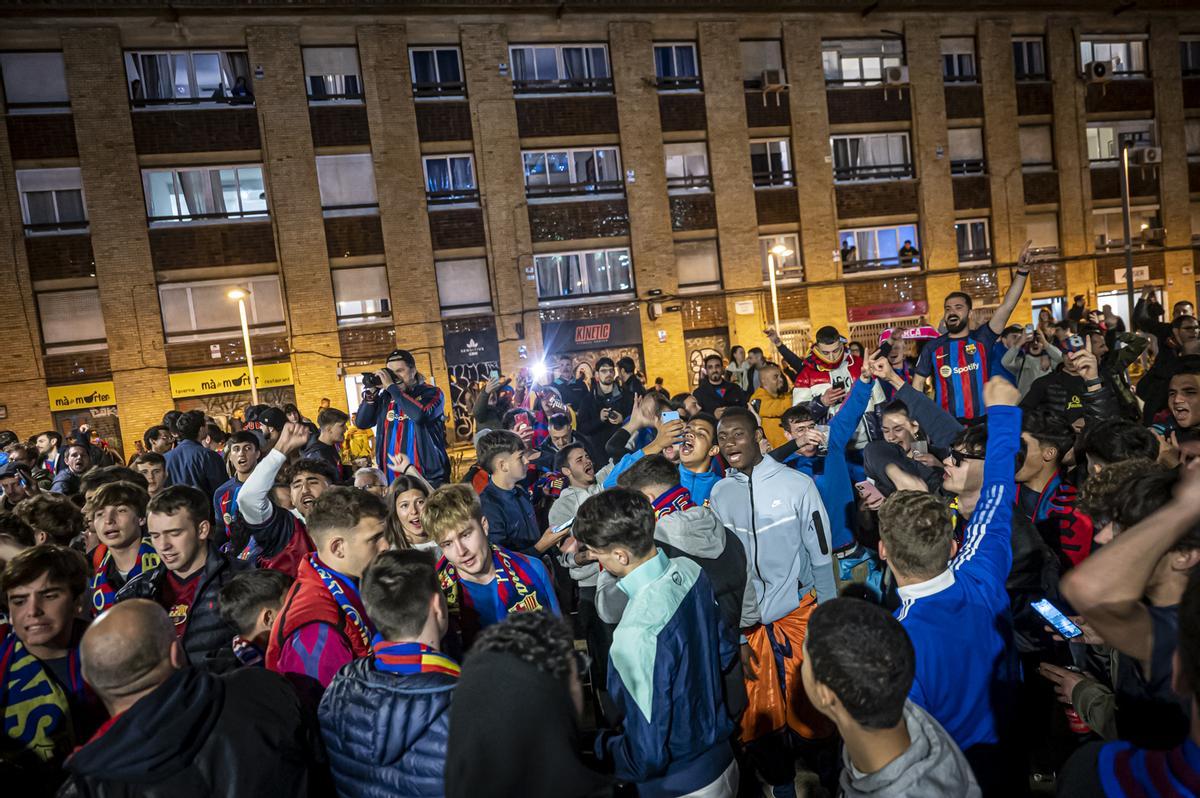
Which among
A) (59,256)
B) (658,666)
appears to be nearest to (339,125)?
(59,256)

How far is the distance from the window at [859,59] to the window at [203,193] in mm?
18812

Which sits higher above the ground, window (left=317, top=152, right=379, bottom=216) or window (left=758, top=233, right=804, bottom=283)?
window (left=317, top=152, right=379, bottom=216)

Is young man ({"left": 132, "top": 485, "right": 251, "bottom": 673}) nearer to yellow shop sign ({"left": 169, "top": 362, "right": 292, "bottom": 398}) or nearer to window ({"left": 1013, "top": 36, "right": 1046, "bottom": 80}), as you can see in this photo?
yellow shop sign ({"left": 169, "top": 362, "right": 292, "bottom": 398})

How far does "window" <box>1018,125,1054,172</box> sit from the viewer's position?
26375 mm

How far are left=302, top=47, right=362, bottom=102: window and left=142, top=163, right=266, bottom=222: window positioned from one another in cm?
293

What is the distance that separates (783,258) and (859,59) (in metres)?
7.54

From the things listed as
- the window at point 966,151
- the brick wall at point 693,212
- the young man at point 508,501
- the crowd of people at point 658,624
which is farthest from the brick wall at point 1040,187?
the young man at point 508,501

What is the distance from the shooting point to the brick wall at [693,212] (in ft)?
78.7

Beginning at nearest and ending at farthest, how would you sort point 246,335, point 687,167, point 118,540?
point 118,540
point 246,335
point 687,167

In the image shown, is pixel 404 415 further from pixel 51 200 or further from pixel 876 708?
pixel 51 200

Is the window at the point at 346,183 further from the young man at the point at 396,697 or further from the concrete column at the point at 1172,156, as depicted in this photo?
the concrete column at the point at 1172,156

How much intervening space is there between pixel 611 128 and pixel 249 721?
23.3m

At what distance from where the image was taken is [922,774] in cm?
206

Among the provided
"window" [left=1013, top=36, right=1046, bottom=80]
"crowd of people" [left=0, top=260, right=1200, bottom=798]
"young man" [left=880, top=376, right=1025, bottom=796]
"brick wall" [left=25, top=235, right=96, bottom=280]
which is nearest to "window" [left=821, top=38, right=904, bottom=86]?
"window" [left=1013, top=36, right=1046, bottom=80]
